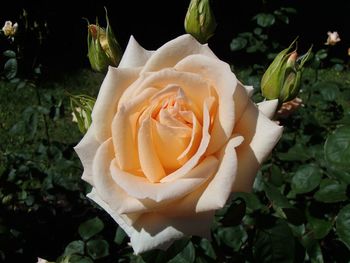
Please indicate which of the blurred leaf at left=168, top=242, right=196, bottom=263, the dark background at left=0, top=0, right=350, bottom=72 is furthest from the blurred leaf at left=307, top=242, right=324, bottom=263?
the dark background at left=0, top=0, right=350, bottom=72

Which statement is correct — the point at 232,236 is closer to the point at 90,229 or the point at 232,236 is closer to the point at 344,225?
the point at 344,225

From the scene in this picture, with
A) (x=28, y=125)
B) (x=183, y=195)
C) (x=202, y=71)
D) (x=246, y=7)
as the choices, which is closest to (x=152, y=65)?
(x=202, y=71)

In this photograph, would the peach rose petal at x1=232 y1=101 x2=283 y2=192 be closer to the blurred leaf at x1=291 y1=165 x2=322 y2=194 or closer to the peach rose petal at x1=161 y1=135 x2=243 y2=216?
the peach rose petal at x1=161 y1=135 x2=243 y2=216

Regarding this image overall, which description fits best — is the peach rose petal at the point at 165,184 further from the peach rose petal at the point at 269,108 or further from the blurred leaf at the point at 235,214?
the blurred leaf at the point at 235,214

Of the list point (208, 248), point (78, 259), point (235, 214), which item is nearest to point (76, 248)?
point (78, 259)

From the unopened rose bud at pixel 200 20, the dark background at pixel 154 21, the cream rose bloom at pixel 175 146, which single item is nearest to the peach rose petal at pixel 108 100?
Result: the cream rose bloom at pixel 175 146

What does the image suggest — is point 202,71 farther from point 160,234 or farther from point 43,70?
point 43,70

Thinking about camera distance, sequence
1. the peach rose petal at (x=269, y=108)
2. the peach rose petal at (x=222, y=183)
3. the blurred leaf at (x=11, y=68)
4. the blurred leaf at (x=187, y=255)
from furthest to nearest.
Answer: the blurred leaf at (x=11, y=68)
the blurred leaf at (x=187, y=255)
the peach rose petal at (x=269, y=108)
the peach rose petal at (x=222, y=183)
